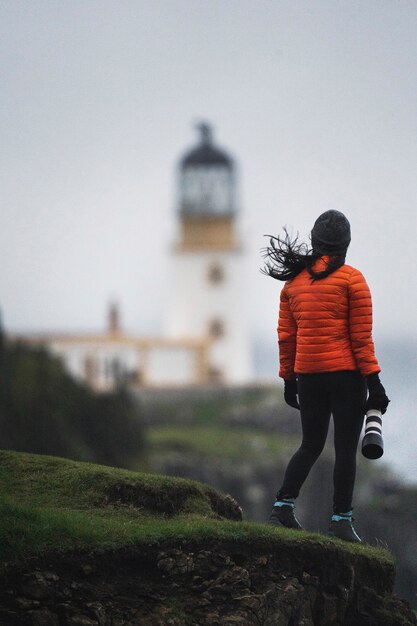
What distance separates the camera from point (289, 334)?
1084 cm

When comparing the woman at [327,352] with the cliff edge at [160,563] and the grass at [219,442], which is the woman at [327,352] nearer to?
the cliff edge at [160,563]

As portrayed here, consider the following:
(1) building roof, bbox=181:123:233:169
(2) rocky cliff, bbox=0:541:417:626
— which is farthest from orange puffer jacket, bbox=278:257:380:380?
(1) building roof, bbox=181:123:233:169

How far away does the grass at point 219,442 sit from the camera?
68.1m

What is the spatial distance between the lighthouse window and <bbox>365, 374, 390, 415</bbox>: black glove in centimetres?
7342

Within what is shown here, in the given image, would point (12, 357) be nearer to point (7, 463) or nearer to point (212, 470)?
point (212, 470)

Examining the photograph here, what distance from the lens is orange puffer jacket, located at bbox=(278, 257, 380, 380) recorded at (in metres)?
10.4

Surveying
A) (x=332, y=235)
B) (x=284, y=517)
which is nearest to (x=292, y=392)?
(x=284, y=517)

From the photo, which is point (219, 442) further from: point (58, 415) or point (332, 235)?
point (332, 235)

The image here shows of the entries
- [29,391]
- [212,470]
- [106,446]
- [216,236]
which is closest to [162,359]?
[216,236]

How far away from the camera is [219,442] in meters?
72.4

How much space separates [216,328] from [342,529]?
73559 millimetres

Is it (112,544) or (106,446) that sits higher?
(112,544)

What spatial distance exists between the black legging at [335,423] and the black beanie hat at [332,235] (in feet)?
2.72

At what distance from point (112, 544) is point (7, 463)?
1844 millimetres
